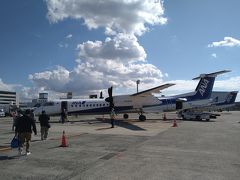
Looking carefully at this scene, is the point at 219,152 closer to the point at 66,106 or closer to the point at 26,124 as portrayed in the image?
the point at 26,124

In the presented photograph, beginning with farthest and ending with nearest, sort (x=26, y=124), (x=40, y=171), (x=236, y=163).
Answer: (x=26, y=124)
(x=236, y=163)
(x=40, y=171)

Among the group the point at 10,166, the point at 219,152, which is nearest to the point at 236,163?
the point at 219,152

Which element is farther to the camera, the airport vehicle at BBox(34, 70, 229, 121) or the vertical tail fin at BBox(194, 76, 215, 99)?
the vertical tail fin at BBox(194, 76, 215, 99)

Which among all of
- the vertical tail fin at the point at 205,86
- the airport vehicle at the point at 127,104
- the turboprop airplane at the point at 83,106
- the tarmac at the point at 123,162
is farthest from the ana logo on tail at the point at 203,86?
the tarmac at the point at 123,162

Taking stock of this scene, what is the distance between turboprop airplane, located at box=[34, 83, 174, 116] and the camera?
36469 millimetres

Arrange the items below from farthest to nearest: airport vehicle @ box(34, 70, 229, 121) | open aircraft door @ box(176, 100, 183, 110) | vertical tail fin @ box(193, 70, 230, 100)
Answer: vertical tail fin @ box(193, 70, 230, 100)
open aircraft door @ box(176, 100, 183, 110)
airport vehicle @ box(34, 70, 229, 121)

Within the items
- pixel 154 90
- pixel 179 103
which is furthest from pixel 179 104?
pixel 154 90

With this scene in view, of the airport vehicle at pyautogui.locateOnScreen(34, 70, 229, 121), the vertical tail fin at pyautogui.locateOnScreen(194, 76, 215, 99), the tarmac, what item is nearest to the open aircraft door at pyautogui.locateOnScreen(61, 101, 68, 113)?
the airport vehicle at pyautogui.locateOnScreen(34, 70, 229, 121)

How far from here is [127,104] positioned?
128 ft

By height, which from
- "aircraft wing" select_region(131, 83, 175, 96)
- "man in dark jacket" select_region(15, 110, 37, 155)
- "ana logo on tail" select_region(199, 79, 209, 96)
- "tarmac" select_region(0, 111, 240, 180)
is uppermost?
"ana logo on tail" select_region(199, 79, 209, 96)

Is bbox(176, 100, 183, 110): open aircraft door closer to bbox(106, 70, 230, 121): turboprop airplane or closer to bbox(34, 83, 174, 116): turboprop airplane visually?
bbox(106, 70, 230, 121): turboprop airplane

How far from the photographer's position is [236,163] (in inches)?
416

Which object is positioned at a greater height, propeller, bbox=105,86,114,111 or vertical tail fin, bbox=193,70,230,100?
vertical tail fin, bbox=193,70,230,100

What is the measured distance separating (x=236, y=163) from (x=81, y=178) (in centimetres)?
581
